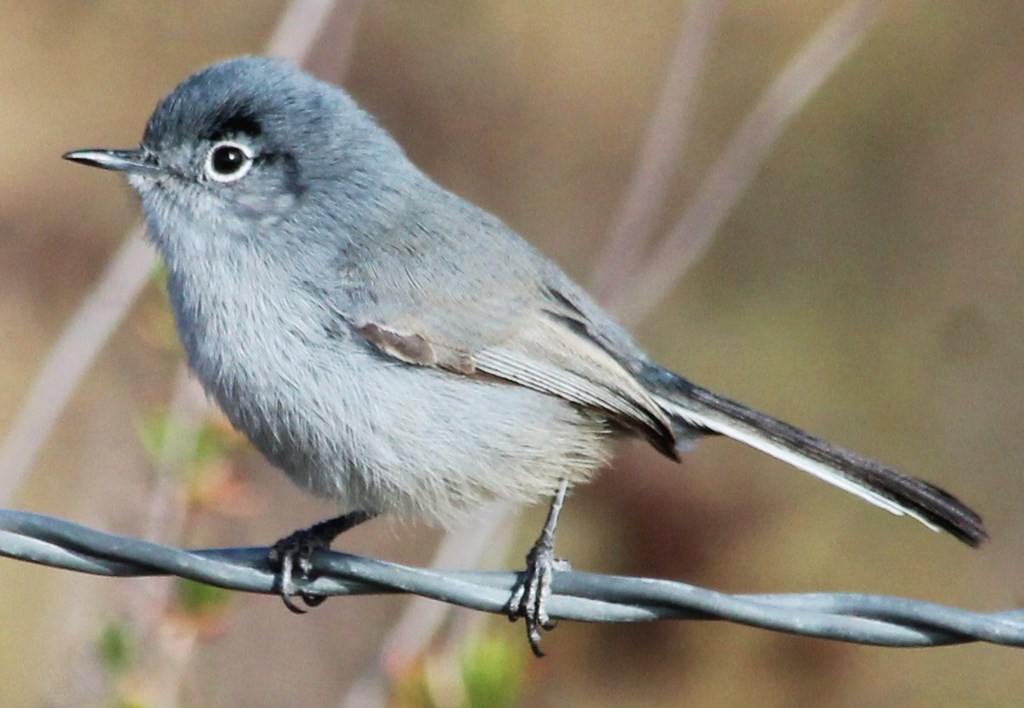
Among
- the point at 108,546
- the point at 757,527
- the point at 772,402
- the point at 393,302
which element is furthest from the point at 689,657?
the point at 108,546

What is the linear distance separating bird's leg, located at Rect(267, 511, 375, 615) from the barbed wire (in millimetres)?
269

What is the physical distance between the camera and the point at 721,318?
18.4 ft

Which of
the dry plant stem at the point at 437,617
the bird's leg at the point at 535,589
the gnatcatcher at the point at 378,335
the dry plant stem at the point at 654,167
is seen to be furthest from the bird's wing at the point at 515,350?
the dry plant stem at the point at 654,167

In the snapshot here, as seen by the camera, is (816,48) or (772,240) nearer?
(816,48)

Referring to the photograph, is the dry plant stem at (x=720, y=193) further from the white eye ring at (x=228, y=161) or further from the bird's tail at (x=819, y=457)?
the white eye ring at (x=228, y=161)

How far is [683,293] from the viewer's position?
5.66 metres

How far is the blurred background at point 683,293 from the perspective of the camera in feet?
16.1

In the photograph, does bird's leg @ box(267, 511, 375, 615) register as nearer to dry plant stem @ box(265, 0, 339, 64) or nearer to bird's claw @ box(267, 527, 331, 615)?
bird's claw @ box(267, 527, 331, 615)

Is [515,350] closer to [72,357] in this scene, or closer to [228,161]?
[228,161]

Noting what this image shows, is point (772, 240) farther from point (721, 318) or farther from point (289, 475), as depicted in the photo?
point (289, 475)

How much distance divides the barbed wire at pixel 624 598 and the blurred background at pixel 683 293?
2170 mm

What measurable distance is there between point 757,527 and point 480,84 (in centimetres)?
217

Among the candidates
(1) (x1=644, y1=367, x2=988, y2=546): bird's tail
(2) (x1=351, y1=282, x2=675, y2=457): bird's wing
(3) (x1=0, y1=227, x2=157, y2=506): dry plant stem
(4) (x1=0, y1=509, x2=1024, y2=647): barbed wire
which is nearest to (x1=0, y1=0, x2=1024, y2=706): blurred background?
(3) (x1=0, y1=227, x2=157, y2=506): dry plant stem

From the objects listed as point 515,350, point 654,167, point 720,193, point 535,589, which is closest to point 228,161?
point 515,350
